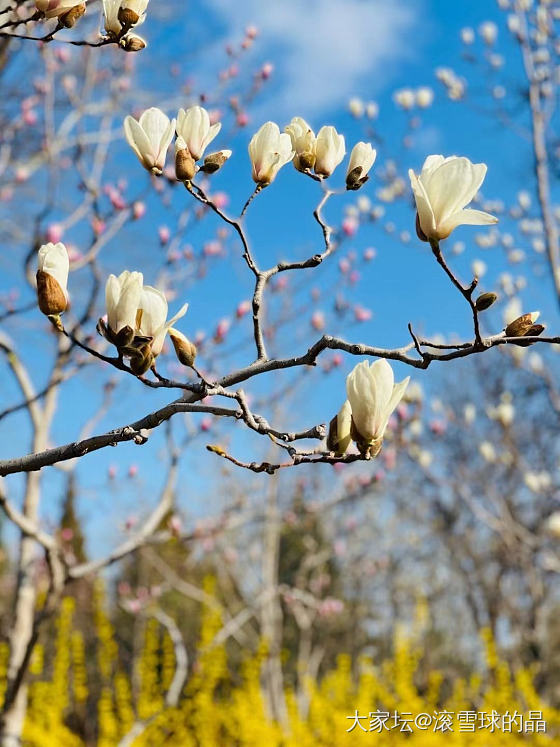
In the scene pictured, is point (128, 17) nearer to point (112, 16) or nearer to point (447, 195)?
point (112, 16)

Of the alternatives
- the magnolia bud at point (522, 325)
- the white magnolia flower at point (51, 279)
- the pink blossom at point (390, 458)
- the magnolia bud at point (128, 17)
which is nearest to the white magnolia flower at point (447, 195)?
the magnolia bud at point (522, 325)

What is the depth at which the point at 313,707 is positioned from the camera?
21.7ft

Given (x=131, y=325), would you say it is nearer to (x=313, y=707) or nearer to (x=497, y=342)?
(x=497, y=342)

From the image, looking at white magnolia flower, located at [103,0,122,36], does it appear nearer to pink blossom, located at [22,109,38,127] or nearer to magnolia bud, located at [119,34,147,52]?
magnolia bud, located at [119,34,147,52]

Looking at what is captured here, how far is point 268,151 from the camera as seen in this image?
46.6 inches

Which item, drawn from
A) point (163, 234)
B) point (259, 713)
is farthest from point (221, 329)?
point (259, 713)

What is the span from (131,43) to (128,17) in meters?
0.07

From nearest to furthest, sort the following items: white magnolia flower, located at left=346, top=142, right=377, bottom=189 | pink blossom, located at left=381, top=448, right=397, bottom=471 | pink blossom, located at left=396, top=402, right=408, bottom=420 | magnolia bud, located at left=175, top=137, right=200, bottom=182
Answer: magnolia bud, located at left=175, top=137, right=200, bottom=182
white magnolia flower, located at left=346, top=142, right=377, bottom=189
pink blossom, located at left=396, top=402, right=408, bottom=420
pink blossom, located at left=381, top=448, right=397, bottom=471

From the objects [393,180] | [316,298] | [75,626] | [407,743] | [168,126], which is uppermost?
[393,180]

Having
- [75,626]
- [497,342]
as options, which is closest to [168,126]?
[497,342]

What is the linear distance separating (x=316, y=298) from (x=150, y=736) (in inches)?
155

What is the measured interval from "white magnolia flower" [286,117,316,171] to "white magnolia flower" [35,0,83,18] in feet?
1.49

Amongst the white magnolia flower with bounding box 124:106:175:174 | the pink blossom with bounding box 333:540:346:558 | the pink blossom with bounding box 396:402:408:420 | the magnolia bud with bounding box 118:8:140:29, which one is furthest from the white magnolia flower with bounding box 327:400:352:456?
the pink blossom with bounding box 333:540:346:558

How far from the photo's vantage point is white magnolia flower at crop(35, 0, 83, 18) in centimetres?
127
